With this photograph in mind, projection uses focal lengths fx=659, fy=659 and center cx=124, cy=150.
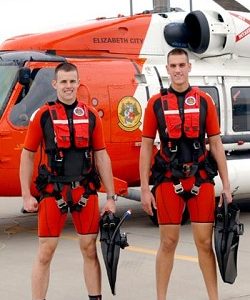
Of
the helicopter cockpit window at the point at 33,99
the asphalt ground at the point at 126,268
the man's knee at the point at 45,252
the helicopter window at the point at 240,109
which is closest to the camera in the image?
the man's knee at the point at 45,252

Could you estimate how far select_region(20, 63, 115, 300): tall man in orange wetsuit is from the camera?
446 centimetres

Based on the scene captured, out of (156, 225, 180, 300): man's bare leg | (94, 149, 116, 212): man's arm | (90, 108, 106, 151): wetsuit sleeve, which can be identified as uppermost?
(90, 108, 106, 151): wetsuit sleeve

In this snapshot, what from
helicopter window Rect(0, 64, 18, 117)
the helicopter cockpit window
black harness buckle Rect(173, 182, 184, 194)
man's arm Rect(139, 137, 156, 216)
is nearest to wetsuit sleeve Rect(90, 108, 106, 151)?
man's arm Rect(139, 137, 156, 216)

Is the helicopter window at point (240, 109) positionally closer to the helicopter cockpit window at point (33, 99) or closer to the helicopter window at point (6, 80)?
the helicopter cockpit window at point (33, 99)

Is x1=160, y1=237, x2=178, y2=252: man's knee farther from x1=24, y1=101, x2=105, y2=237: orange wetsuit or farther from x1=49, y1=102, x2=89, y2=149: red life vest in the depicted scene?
x1=49, y1=102, x2=89, y2=149: red life vest

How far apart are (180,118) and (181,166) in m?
0.34

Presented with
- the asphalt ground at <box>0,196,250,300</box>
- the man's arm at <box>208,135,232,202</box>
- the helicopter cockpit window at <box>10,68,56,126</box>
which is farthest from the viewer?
the helicopter cockpit window at <box>10,68,56,126</box>

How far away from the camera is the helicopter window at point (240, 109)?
9.13 metres

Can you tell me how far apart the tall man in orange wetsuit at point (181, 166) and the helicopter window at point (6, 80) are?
3409mm

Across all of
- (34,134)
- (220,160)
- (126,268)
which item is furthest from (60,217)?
(126,268)

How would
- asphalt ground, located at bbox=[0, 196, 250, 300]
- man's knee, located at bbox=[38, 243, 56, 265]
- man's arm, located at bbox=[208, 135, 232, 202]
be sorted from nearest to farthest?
man's knee, located at bbox=[38, 243, 56, 265], man's arm, located at bbox=[208, 135, 232, 202], asphalt ground, located at bbox=[0, 196, 250, 300]

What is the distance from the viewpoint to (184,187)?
4598 millimetres

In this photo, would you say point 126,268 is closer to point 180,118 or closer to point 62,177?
point 62,177

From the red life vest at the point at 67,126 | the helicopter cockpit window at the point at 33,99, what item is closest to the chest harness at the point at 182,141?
the red life vest at the point at 67,126
